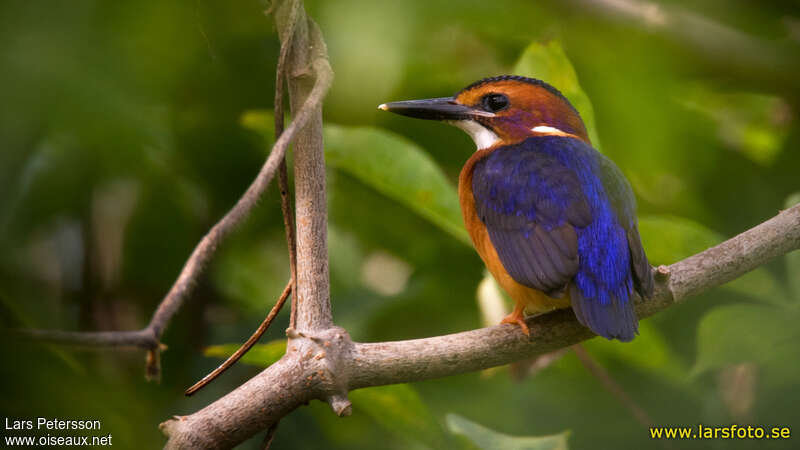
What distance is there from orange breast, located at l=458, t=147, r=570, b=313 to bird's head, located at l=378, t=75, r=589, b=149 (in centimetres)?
15

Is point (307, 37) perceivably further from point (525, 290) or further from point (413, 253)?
point (413, 253)

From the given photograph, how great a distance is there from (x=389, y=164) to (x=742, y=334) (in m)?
0.99

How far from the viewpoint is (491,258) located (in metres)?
1.98

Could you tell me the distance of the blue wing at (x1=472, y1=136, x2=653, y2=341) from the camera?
67.4 inches

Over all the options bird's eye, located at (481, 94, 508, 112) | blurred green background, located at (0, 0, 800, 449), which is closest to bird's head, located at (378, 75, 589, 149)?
bird's eye, located at (481, 94, 508, 112)

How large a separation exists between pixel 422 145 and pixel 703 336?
121 cm

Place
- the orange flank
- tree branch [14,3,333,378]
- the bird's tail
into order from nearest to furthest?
tree branch [14,3,333,378]
the bird's tail
the orange flank

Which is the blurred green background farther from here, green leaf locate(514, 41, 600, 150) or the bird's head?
the bird's head

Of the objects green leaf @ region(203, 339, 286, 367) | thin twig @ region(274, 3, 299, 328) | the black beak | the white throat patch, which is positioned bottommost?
green leaf @ region(203, 339, 286, 367)

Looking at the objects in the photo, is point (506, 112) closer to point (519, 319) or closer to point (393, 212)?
point (393, 212)

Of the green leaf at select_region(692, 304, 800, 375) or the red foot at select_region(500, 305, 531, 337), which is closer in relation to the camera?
the red foot at select_region(500, 305, 531, 337)

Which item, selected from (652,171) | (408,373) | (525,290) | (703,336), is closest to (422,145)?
(652,171)

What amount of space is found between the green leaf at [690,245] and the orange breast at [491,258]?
0.37 metres

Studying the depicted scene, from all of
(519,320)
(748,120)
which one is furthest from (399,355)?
(748,120)
